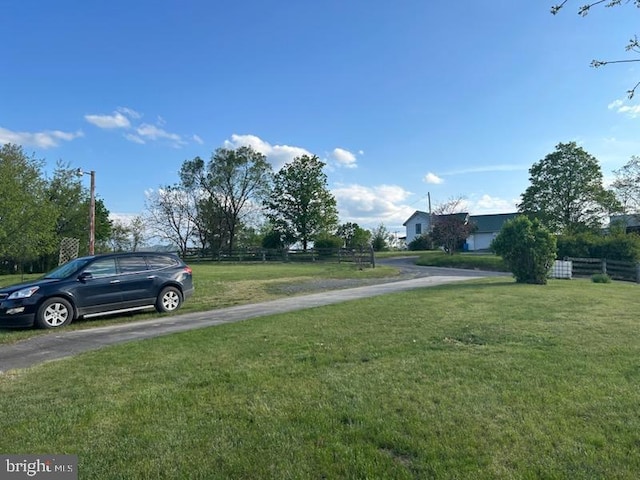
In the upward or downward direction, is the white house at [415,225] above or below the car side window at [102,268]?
above

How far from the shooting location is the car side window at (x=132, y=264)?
1108 cm

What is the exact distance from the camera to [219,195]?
5191 centimetres

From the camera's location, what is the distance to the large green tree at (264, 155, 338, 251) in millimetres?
49781

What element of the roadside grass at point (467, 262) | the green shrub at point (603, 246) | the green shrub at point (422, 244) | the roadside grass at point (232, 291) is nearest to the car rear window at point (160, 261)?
the roadside grass at point (232, 291)

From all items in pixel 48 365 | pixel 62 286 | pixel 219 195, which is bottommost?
pixel 48 365

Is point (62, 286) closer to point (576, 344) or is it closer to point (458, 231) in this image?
point (576, 344)

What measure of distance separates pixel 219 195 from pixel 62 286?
4288cm

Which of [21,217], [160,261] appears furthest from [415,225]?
[160,261]

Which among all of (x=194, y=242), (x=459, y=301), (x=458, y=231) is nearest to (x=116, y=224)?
(x=194, y=242)

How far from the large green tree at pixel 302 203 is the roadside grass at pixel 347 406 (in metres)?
42.6

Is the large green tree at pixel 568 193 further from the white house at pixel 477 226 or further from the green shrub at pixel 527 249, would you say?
the green shrub at pixel 527 249

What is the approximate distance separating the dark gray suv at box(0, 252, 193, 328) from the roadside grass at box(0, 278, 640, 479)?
382cm

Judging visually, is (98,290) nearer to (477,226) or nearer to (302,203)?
(302,203)

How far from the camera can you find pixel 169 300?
38.5 ft
